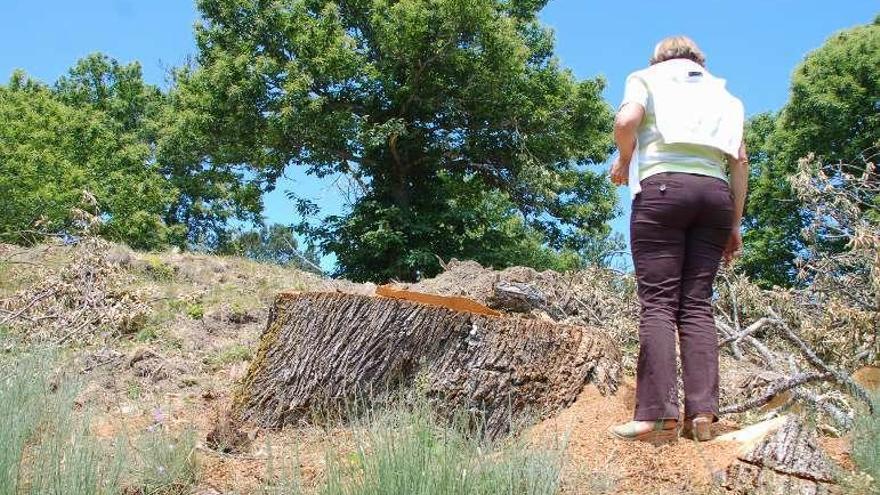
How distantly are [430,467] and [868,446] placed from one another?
1.87 m

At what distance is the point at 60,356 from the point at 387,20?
1708cm

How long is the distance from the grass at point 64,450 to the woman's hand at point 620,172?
2411 millimetres

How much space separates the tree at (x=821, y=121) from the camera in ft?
83.0

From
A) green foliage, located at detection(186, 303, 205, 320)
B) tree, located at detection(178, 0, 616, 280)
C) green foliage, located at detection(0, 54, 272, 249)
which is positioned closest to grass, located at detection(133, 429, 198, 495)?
green foliage, located at detection(186, 303, 205, 320)

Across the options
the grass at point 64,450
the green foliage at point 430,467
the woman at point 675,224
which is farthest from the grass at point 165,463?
the woman at point 675,224

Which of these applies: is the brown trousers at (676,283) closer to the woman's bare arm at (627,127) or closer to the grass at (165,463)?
the woman's bare arm at (627,127)

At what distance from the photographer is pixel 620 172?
427cm

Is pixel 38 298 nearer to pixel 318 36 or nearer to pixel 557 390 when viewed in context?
pixel 557 390

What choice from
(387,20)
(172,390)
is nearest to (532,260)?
(387,20)

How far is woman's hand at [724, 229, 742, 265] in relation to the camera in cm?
429

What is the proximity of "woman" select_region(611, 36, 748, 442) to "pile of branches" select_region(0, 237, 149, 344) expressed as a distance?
5.39 m

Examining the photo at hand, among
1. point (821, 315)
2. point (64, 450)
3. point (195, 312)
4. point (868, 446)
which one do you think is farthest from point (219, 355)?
point (868, 446)

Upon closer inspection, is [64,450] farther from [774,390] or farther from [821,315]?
[821,315]

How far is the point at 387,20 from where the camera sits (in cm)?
2183
